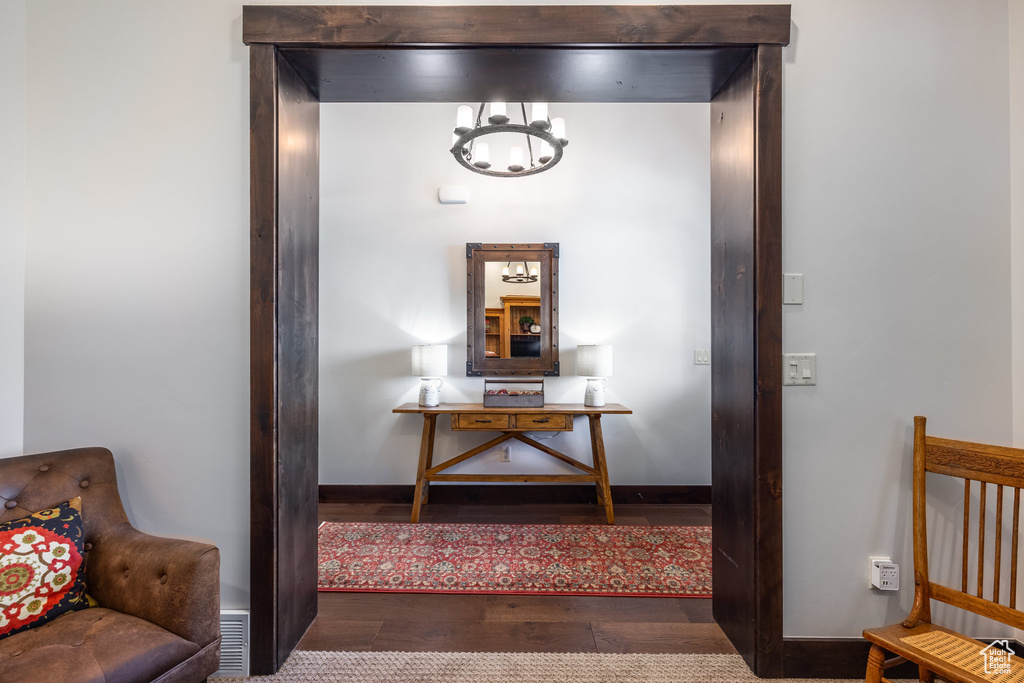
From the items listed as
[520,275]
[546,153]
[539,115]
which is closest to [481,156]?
[546,153]

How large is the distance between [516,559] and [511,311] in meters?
1.69

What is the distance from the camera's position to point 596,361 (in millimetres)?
3139

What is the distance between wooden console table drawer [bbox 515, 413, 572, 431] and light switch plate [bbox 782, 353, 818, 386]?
1.61 metres

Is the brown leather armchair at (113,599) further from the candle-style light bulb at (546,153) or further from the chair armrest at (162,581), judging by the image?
the candle-style light bulb at (546,153)

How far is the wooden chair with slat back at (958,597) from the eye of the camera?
1103 millimetres

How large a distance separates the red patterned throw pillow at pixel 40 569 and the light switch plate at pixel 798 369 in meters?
2.26

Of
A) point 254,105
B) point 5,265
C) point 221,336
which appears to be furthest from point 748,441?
point 5,265

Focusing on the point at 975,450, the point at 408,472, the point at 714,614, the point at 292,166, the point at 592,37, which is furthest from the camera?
the point at 408,472

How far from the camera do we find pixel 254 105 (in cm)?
155

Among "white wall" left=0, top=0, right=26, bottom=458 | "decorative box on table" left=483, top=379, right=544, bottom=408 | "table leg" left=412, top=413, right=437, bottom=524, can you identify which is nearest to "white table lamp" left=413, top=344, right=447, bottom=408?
"table leg" left=412, top=413, right=437, bottom=524

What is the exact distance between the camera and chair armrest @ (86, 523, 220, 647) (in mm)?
1235

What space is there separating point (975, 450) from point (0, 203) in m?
3.22

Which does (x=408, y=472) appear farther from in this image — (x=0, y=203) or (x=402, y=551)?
(x=0, y=203)

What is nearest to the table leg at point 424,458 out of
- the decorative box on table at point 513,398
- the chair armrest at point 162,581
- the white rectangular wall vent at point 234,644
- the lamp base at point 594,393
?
the decorative box on table at point 513,398
